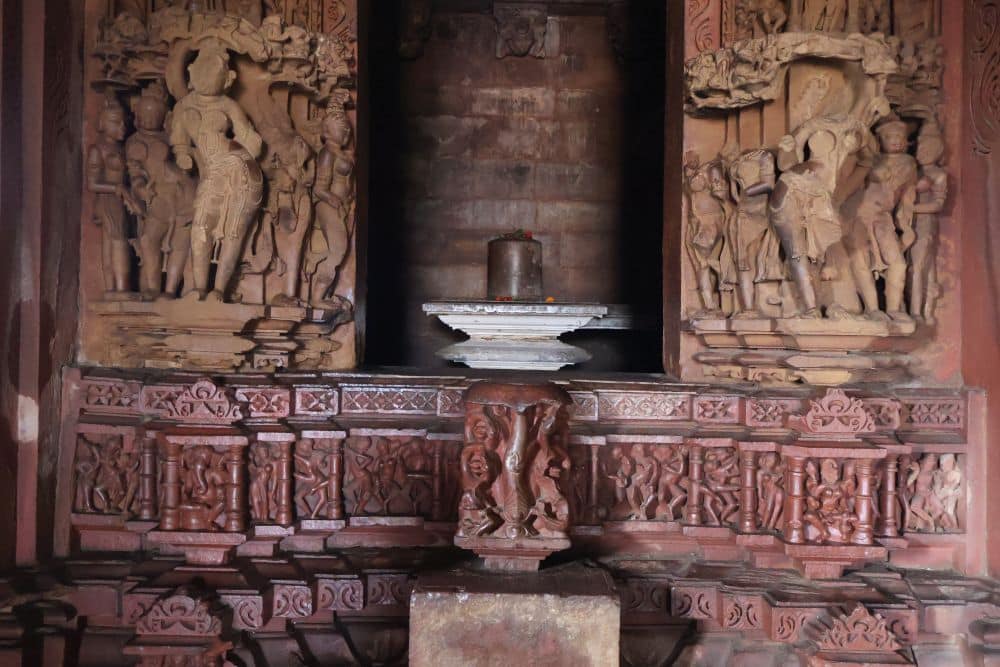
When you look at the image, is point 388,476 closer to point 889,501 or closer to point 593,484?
point 593,484

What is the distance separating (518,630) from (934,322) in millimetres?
3603

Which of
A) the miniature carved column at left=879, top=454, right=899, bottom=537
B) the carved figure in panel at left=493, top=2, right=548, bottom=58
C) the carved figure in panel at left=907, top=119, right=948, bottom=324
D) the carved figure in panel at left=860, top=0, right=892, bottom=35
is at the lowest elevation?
the miniature carved column at left=879, top=454, right=899, bottom=537

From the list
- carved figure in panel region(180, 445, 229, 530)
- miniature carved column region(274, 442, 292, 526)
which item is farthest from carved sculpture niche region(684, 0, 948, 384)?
carved figure in panel region(180, 445, 229, 530)

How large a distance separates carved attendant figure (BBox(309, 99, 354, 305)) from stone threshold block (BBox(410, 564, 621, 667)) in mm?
2680

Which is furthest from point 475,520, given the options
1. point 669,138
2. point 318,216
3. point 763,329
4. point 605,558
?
point 669,138

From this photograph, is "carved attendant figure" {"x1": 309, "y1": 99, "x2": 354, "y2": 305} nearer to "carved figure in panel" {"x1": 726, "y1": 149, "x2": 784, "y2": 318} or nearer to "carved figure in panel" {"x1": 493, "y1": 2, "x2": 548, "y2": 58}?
"carved figure in panel" {"x1": 726, "y1": 149, "x2": 784, "y2": 318}

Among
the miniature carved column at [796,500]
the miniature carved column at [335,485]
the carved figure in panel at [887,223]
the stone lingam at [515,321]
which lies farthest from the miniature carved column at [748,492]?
the miniature carved column at [335,485]

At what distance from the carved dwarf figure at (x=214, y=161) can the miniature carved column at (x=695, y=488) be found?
3.31m

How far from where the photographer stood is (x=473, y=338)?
20.5ft

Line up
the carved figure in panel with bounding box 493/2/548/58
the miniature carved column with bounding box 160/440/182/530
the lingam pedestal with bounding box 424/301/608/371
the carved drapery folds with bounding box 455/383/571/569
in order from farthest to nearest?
the carved figure in panel with bounding box 493/2/548/58
the lingam pedestal with bounding box 424/301/608/371
the miniature carved column with bounding box 160/440/182/530
the carved drapery folds with bounding box 455/383/571/569

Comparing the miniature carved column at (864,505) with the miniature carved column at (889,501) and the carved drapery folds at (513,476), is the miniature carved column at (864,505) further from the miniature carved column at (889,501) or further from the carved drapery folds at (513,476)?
the carved drapery folds at (513,476)

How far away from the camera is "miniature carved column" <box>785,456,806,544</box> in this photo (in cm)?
453

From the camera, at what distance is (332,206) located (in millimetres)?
5566

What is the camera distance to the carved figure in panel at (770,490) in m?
4.72
